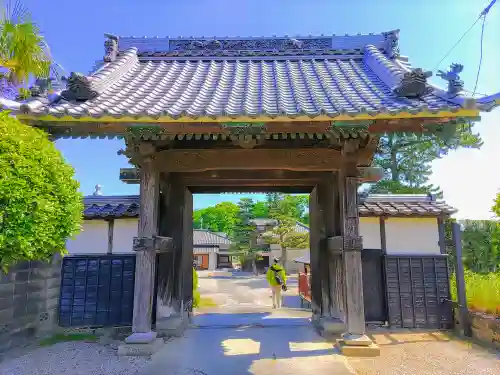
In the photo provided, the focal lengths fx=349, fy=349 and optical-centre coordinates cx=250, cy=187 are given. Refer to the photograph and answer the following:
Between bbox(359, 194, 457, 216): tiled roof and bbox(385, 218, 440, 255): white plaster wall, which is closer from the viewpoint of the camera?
bbox(359, 194, 457, 216): tiled roof

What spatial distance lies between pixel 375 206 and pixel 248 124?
4.28m

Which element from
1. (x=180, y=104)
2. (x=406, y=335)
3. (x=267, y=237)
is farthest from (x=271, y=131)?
(x=267, y=237)

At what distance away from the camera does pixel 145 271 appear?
545 centimetres

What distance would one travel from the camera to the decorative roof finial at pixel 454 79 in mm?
4852

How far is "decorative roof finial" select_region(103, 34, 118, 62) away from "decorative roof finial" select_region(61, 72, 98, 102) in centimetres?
251

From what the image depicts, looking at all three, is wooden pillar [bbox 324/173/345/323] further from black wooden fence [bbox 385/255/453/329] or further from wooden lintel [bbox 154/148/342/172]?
black wooden fence [bbox 385/255/453/329]

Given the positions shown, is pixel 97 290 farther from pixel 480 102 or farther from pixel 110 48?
pixel 480 102

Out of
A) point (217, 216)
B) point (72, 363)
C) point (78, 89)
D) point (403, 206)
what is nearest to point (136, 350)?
point (72, 363)

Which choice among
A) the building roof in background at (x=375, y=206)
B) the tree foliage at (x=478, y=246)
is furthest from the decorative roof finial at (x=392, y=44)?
the tree foliage at (x=478, y=246)

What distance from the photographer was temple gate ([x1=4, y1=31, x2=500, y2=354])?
467cm

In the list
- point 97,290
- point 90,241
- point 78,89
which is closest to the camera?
point 78,89

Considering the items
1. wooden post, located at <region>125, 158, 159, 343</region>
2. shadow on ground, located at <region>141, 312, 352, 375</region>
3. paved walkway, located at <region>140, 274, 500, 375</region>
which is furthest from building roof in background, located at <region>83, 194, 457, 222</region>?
shadow on ground, located at <region>141, 312, 352, 375</region>

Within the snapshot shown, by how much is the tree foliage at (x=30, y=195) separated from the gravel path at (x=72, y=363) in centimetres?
200

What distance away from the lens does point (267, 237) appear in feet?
108
